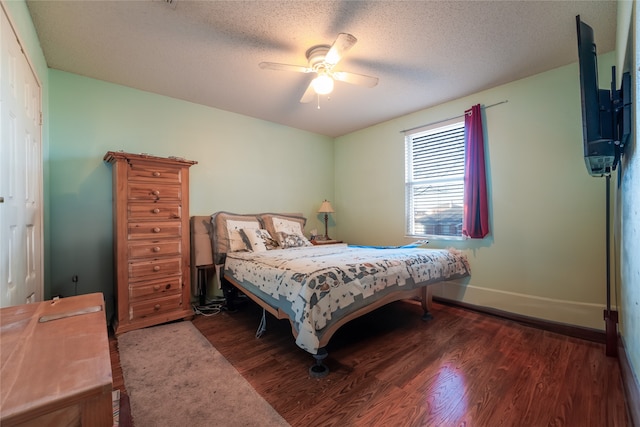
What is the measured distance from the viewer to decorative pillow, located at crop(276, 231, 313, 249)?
3217 mm

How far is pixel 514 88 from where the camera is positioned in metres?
2.72

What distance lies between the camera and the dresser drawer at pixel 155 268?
7.91 ft

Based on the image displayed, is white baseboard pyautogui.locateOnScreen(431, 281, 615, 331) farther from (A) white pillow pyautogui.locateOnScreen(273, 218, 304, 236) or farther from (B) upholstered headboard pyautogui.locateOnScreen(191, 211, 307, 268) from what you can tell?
(B) upholstered headboard pyautogui.locateOnScreen(191, 211, 307, 268)

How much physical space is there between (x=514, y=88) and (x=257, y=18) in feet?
8.57

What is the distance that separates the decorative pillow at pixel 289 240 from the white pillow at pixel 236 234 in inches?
12.9

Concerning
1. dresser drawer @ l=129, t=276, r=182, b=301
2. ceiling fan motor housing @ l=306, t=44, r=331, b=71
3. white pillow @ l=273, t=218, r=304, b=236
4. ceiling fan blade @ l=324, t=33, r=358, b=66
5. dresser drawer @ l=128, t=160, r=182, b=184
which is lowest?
dresser drawer @ l=129, t=276, r=182, b=301

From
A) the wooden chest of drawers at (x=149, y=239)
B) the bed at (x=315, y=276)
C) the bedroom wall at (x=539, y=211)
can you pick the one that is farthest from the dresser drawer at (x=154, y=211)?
the bedroom wall at (x=539, y=211)

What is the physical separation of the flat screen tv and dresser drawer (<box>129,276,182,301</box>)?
11.1 ft

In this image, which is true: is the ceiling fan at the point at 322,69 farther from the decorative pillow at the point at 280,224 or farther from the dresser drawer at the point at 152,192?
the decorative pillow at the point at 280,224

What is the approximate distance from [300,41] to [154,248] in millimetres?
2265

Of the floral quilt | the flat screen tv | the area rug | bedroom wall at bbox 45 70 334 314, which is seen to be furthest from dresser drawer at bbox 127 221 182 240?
the flat screen tv

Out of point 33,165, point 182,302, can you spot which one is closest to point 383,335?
point 182,302

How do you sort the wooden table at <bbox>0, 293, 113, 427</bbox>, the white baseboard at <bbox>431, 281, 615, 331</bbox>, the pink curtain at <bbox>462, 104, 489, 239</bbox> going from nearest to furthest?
the wooden table at <bbox>0, 293, 113, 427</bbox> → the white baseboard at <bbox>431, 281, 615, 331</bbox> → the pink curtain at <bbox>462, 104, 489, 239</bbox>

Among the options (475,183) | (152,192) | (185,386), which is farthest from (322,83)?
(185,386)
